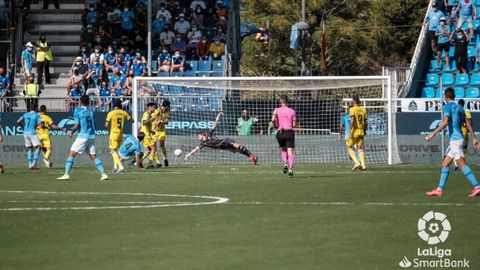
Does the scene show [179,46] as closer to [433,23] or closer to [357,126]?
[433,23]

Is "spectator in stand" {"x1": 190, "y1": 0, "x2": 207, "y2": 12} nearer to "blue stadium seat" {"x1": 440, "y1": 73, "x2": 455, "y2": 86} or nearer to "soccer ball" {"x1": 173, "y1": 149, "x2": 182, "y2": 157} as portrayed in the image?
"blue stadium seat" {"x1": 440, "y1": 73, "x2": 455, "y2": 86}

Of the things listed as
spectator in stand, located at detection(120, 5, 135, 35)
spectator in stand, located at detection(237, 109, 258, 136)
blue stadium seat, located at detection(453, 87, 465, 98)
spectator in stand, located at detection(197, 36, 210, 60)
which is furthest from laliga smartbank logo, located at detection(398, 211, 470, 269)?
spectator in stand, located at detection(120, 5, 135, 35)

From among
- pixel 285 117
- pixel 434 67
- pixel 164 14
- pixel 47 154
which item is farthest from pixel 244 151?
pixel 434 67

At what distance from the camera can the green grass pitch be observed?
45.3 ft

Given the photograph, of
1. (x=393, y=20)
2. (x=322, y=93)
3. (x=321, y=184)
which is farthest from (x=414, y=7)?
(x=321, y=184)

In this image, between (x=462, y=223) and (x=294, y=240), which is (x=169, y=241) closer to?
(x=294, y=240)

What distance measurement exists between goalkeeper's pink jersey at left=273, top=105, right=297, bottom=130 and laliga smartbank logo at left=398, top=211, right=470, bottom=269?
489 inches

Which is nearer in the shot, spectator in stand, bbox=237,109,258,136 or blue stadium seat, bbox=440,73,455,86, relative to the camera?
spectator in stand, bbox=237,109,258,136

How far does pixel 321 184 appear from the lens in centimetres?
2631

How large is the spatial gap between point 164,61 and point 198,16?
3862 millimetres

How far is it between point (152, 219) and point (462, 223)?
4504mm

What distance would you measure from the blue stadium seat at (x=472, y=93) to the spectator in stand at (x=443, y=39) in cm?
248

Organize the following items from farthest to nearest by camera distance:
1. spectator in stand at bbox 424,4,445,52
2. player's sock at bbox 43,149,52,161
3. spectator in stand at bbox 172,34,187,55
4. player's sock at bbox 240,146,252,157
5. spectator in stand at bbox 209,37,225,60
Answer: spectator in stand at bbox 424,4,445,52 < spectator in stand at bbox 172,34,187,55 < spectator in stand at bbox 209,37,225,60 < player's sock at bbox 240,146,252,157 < player's sock at bbox 43,149,52,161

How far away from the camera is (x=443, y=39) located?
48.6m
